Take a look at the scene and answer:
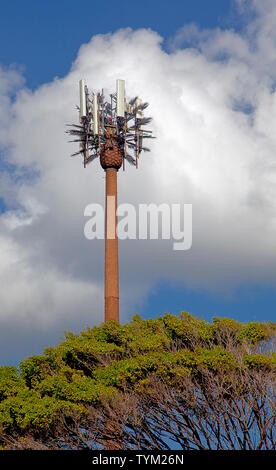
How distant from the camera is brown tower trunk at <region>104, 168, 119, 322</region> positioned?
3700 cm

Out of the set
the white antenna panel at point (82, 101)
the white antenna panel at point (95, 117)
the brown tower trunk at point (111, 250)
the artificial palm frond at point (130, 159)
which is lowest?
the brown tower trunk at point (111, 250)

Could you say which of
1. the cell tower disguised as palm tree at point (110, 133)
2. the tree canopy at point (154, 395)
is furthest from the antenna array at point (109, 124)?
the tree canopy at point (154, 395)

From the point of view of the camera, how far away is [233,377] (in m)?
23.7

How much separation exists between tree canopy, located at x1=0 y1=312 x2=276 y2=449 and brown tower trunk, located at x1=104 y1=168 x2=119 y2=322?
9.76m

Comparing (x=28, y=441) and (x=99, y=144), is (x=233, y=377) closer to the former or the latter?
(x=28, y=441)

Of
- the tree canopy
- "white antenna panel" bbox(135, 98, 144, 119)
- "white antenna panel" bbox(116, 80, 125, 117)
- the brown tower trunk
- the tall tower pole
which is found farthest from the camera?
"white antenna panel" bbox(135, 98, 144, 119)

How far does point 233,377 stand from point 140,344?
4249mm

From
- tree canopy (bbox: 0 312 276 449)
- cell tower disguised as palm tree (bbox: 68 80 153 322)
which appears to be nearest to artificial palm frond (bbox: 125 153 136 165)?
cell tower disguised as palm tree (bbox: 68 80 153 322)

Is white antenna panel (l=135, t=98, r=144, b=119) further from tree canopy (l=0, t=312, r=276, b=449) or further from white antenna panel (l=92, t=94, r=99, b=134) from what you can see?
tree canopy (l=0, t=312, r=276, b=449)

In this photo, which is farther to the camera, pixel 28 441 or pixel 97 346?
Result: pixel 97 346

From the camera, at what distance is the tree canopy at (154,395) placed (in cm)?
2370

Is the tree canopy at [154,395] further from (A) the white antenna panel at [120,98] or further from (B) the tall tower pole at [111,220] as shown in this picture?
(A) the white antenna panel at [120,98]

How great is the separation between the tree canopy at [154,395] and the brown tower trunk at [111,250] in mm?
9759

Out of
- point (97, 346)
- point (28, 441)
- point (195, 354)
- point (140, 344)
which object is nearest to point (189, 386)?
point (195, 354)
